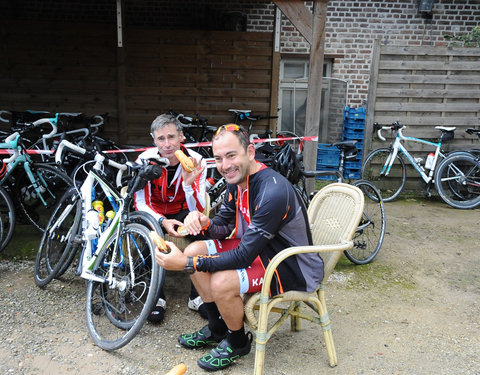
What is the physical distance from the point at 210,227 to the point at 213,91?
4.76 metres

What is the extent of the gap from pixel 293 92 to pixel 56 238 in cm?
594

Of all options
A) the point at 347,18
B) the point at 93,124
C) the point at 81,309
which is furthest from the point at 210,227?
the point at 347,18

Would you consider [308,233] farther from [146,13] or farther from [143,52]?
[146,13]

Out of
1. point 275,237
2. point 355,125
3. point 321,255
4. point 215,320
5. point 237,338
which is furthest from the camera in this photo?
point 355,125

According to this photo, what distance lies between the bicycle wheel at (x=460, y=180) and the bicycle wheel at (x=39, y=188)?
16.8ft

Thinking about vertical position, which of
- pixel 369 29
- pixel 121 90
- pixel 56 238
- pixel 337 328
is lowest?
pixel 337 328

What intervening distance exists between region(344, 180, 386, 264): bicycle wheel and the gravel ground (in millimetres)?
108

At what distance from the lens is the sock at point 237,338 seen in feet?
8.02

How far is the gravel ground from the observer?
8.29 feet

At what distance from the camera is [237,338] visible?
2463mm

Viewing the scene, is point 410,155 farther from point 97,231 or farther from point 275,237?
point 97,231

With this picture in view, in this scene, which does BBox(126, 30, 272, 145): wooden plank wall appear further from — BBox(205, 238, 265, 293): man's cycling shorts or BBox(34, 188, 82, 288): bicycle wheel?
BBox(205, 238, 265, 293): man's cycling shorts

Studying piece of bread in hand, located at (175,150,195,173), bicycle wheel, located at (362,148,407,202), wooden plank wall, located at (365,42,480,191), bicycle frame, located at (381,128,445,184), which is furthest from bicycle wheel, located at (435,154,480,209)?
piece of bread in hand, located at (175,150,195,173)

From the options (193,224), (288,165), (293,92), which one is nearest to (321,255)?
(193,224)
